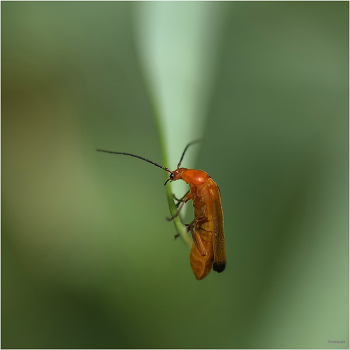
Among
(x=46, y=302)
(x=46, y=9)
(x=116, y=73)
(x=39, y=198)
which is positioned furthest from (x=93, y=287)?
(x=46, y=9)

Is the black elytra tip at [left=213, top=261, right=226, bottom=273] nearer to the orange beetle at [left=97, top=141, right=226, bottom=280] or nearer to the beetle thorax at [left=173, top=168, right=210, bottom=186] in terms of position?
the orange beetle at [left=97, top=141, right=226, bottom=280]

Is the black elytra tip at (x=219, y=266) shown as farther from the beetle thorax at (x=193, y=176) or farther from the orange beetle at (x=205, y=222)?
the beetle thorax at (x=193, y=176)

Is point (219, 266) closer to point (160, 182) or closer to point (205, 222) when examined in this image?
point (205, 222)

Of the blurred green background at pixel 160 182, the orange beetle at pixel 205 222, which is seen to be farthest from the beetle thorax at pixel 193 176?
the blurred green background at pixel 160 182

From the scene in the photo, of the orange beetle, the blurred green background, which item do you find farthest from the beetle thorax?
the blurred green background

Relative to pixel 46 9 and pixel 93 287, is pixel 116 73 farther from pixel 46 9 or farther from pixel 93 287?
pixel 93 287

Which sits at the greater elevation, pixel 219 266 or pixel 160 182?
pixel 160 182

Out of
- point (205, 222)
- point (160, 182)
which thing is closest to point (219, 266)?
point (205, 222)
